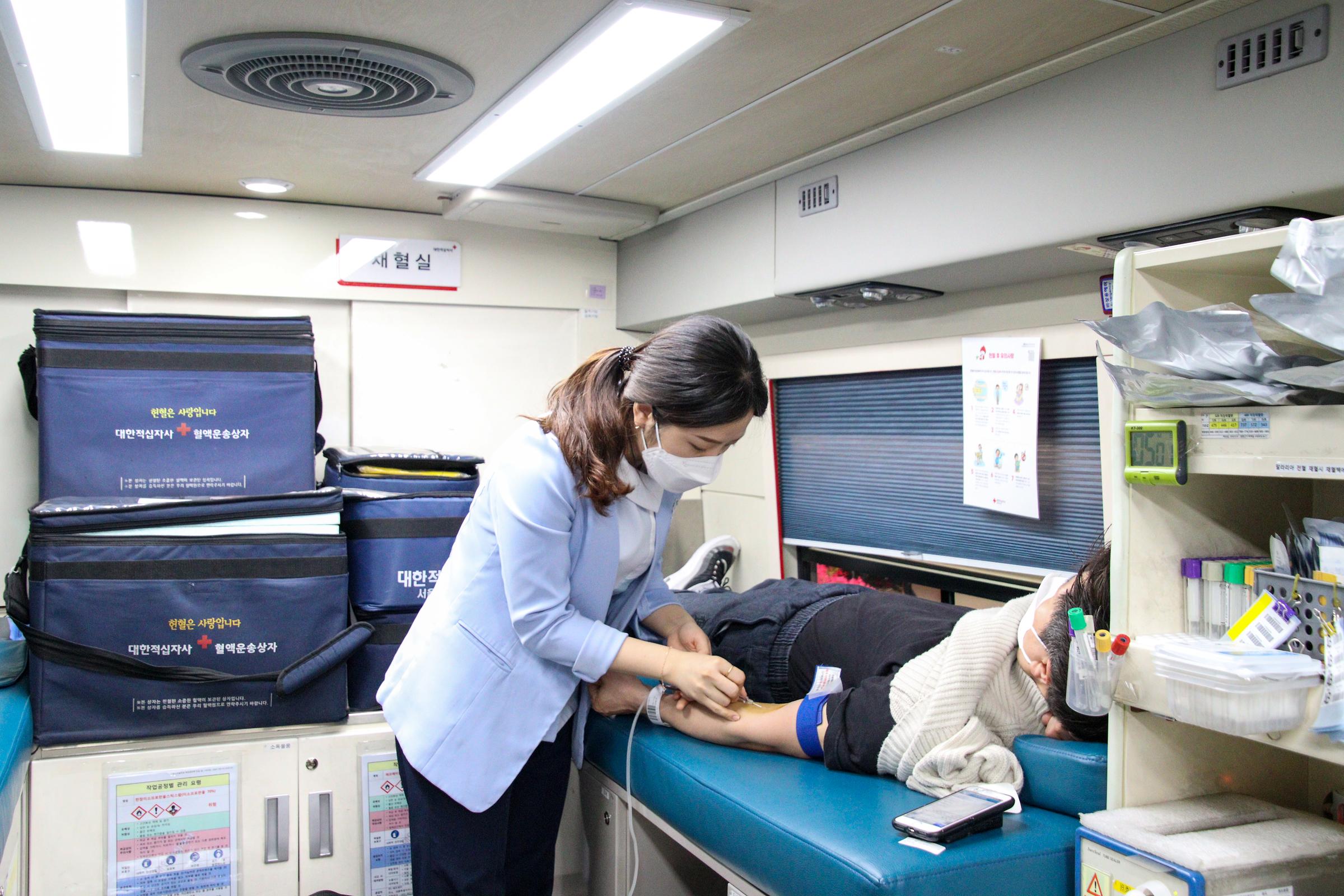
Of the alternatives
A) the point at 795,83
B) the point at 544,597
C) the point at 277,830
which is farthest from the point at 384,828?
the point at 795,83

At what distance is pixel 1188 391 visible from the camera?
1.35m

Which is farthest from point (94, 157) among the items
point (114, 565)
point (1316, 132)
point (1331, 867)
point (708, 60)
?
point (1331, 867)

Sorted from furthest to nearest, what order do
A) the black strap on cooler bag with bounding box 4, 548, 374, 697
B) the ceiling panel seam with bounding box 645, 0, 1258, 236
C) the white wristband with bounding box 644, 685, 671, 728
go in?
1. the black strap on cooler bag with bounding box 4, 548, 374, 697
2. the white wristband with bounding box 644, 685, 671, 728
3. the ceiling panel seam with bounding box 645, 0, 1258, 236

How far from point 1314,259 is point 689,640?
4.58ft

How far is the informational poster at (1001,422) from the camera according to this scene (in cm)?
243

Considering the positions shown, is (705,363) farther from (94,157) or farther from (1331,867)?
(94,157)

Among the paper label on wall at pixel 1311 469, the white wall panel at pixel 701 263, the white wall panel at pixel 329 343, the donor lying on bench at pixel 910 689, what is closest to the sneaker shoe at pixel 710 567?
the white wall panel at pixel 701 263

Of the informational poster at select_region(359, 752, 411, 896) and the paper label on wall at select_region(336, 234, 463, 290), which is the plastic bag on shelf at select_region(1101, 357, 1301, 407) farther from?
the paper label on wall at select_region(336, 234, 463, 290)

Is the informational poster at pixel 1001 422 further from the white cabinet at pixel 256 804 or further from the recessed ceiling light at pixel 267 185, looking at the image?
the recessed ceiling light at pixel 267 185

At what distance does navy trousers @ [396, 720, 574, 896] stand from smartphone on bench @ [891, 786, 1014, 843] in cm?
77

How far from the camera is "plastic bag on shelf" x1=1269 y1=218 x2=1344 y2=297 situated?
1.17 m

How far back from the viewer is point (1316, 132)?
1.48 meters

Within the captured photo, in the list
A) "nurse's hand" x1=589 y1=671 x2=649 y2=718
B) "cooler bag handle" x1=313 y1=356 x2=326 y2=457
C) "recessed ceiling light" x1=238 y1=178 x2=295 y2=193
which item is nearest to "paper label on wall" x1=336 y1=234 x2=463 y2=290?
"recessed ceiling light" x1=238 y1=178 x2=295 y2=193

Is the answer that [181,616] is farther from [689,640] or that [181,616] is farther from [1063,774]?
[1063,774]
